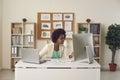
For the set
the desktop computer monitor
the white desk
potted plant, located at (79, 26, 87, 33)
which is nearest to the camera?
the white desk

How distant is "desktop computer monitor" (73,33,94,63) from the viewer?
400 centimetres

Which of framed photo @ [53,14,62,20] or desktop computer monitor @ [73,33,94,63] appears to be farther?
framed photo @ [53,14,62,20]

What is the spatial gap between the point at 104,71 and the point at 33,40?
2.45 meters

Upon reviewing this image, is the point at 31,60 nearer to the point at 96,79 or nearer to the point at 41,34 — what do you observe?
the point at 96,79

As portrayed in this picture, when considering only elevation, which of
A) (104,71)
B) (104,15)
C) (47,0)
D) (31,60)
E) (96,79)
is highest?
(47,0)

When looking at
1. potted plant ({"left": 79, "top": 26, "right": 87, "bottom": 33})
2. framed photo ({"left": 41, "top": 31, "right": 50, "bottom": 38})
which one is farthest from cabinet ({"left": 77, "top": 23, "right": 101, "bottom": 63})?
framed photo ({"left": 41, "top": 31, "right": 50, "bottom": 38})

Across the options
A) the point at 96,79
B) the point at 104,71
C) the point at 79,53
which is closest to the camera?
the point at 96,79

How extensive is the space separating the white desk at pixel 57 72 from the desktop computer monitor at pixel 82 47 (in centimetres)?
28

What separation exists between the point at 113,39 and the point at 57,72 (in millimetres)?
4385

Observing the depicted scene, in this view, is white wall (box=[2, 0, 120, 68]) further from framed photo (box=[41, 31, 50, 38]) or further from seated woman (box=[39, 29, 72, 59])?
seated woman (box=[39, 29, 72, 59])

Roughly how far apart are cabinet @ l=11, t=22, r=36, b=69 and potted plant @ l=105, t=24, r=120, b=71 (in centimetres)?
238

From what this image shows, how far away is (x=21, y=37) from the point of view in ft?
26.3

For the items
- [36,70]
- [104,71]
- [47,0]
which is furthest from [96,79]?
[47,0]

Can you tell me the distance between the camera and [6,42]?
8.10m
